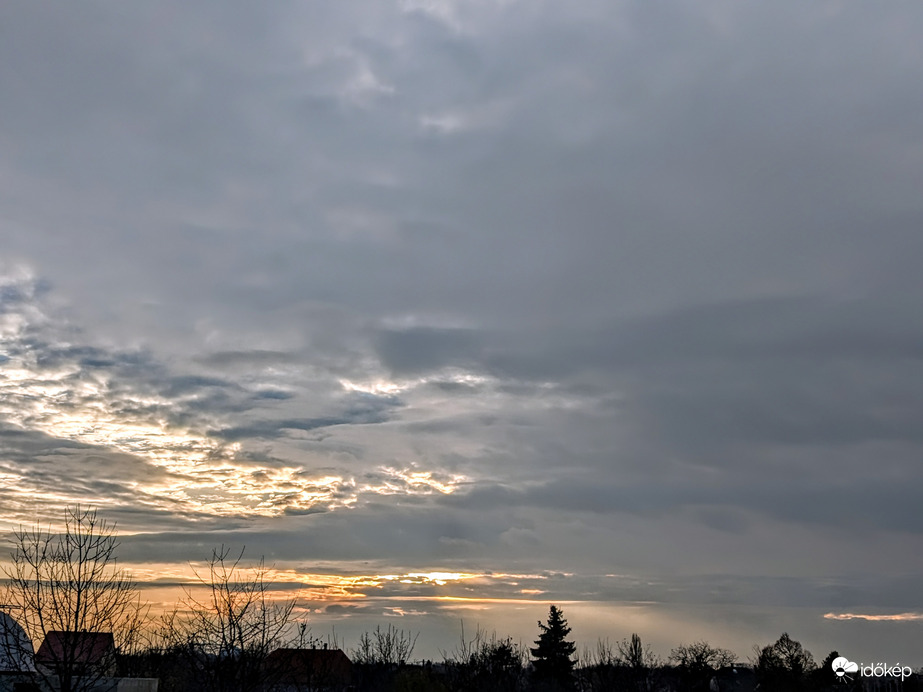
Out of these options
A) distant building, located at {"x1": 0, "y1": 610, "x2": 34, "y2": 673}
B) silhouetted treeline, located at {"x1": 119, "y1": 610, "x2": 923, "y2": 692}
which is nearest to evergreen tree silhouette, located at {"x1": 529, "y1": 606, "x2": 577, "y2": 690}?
silhouetted treeline, located at {"x1": 119, "y1": 610, "x2": 923, "y2": 692}

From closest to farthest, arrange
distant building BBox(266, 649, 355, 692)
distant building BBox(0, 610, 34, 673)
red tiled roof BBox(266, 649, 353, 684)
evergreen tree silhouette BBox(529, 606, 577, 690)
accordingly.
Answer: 1. distant building BBox(0, 610, 34, 673)
2. distant building BBox(266, 649, 355, 692)
3. red tiled roof BBox(266, 649, 353, 684)
4. evergreen tree silhouette BBox(529, 606, 577, 690)

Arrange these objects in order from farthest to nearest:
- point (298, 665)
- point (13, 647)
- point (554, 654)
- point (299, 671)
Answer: point (554, 654) → point (298, 665) → point (299, 671) → point (13, 647)

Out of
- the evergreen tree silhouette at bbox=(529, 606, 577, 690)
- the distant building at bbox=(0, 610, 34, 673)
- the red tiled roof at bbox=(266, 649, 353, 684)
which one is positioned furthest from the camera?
the evergreen tree silhouette at bbox=(529, 606, 577, 690)

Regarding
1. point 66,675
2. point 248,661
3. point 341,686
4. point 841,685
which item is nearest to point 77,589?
point 66,675

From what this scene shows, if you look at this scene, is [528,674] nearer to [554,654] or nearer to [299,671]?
[554,654]

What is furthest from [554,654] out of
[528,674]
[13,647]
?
[13,647]

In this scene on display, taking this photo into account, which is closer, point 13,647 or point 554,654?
point 13,647

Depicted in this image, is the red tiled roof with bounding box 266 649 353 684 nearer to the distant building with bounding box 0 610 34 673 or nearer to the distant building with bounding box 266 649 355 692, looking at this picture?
the distant building with bounding box 266 649 355 692

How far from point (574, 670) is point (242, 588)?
63567mm

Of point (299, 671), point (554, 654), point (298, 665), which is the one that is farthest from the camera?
point (554, 654)

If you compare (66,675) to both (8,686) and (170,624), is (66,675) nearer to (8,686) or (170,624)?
(170,624)

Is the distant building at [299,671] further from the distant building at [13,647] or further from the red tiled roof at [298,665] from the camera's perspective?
the distant building at [13,647]

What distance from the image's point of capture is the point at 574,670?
8800 centimetres

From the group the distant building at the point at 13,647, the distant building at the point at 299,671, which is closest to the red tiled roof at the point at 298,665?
the distant building at the point at 299,671
